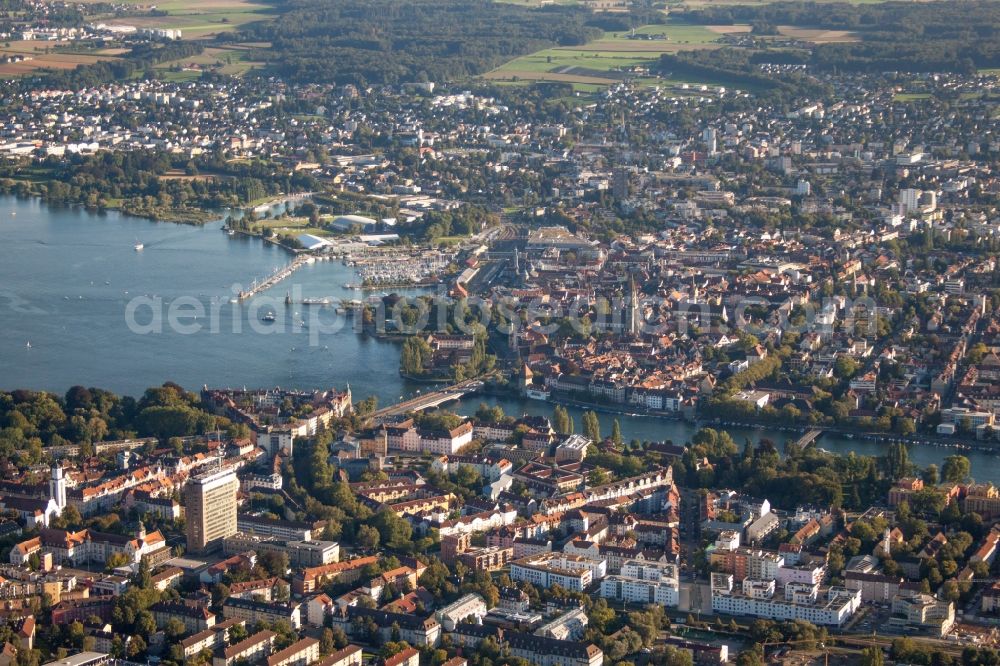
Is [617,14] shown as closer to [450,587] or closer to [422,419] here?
[422,419]

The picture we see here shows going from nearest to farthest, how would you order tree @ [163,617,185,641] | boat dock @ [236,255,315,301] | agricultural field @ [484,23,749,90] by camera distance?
tree @ [163,617,185,641]
boat dock @ [236,255,315,301]
agricultural field @ [484,23,749,90]

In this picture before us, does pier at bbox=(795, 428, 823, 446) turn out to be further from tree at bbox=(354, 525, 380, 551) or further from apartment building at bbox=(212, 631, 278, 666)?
apartment building at bbox=(212, 631, 278, 666)

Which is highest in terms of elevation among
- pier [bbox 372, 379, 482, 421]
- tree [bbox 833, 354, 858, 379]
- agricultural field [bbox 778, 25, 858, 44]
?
tree [bbox 833, 354, 858, 379]

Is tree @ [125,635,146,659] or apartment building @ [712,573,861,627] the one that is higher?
tree @ [125,635,146,659]

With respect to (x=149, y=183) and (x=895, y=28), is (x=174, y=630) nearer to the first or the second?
(x=149, y=183)

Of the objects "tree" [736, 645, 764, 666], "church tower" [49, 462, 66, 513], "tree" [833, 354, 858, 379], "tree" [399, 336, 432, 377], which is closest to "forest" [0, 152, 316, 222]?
"tree" [399, 336, 432, 377]

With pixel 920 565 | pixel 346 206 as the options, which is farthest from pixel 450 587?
pixel 346 206

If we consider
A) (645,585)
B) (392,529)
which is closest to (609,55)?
(392,529)
